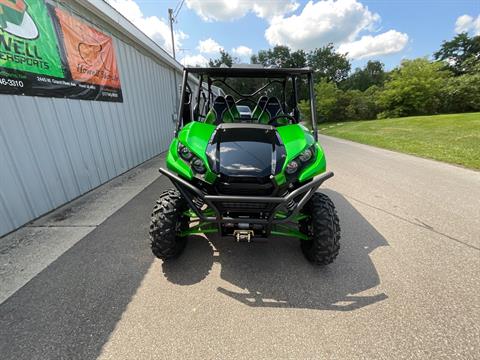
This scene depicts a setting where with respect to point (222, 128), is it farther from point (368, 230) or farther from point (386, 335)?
point (368, 230)

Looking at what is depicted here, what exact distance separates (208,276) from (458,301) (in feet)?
7.21

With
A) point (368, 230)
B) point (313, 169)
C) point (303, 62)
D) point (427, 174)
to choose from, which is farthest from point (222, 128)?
point (303, 62)

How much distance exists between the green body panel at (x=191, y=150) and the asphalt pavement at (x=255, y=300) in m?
1.02

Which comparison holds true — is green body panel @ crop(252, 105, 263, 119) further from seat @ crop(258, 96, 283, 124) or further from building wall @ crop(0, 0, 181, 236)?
building wall @ crop(0, 0, 181, 236)

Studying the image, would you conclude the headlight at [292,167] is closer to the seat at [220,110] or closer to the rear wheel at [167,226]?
the rear wheel at [167,226]

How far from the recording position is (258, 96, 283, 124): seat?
3363 millimetres

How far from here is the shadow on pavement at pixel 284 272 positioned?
76.6 inches

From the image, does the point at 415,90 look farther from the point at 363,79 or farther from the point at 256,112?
the point at 363,79

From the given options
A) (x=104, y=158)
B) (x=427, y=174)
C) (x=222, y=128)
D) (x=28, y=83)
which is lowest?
(x=427, y=174)

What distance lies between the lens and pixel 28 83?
3225mm

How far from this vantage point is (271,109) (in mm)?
3520

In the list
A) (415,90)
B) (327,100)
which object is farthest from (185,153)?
(327,100)

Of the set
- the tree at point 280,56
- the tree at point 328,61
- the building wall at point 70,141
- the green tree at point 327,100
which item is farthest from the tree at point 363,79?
the building wall at point 70,141

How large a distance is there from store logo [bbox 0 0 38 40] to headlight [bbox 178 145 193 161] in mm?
3059
